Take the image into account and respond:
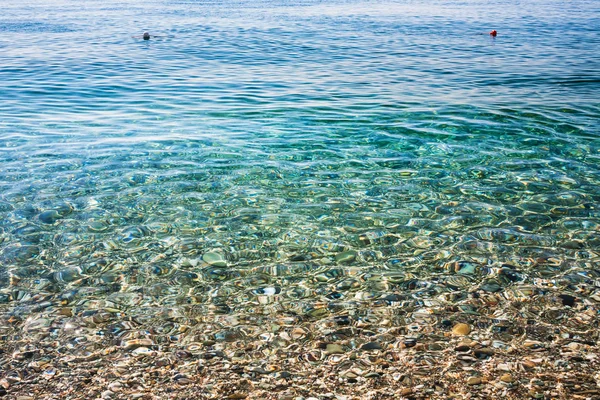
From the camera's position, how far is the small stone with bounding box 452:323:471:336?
5.39 metres

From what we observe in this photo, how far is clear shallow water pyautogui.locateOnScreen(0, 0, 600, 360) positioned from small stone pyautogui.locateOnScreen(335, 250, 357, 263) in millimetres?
54

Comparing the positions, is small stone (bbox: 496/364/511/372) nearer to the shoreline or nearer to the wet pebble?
the shoreline

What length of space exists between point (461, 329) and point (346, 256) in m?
1.98

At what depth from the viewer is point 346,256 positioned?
7.06 metres

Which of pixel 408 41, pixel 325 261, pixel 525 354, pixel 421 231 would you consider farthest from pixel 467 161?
pixel 408 41

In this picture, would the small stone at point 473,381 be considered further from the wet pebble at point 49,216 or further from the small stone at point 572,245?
the wet pebble at point 49,216

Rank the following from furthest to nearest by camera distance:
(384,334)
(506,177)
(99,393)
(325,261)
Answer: (506,177), (325,261), (384,334), (99,393)

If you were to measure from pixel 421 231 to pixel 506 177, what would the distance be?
3.08 m

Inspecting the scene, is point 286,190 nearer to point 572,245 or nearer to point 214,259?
point 214,259

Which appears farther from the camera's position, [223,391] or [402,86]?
[402,86]

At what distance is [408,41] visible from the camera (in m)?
27.7

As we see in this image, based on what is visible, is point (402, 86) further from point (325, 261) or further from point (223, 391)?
point (223, 391)

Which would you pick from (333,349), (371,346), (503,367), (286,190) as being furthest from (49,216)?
(503,367)

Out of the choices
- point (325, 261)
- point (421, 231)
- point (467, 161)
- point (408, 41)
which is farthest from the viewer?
point (408, 41)
